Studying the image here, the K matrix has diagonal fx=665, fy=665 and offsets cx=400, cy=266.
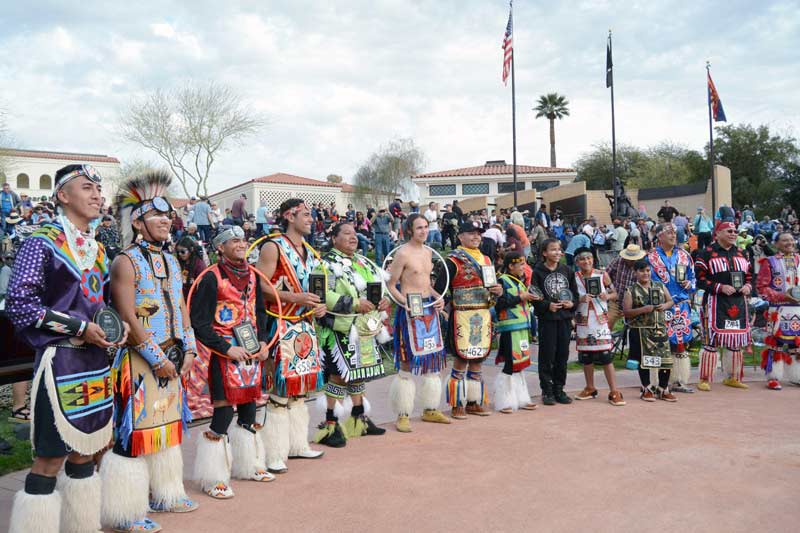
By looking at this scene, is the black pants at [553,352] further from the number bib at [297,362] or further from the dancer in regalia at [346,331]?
the number bib at [297,362]

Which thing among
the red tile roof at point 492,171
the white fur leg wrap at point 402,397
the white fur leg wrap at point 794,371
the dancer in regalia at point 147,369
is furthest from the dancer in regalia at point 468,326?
the red tile roof at point 492,171

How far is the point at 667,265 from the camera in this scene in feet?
26.6

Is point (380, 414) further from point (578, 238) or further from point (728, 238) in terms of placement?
point (578, 238)

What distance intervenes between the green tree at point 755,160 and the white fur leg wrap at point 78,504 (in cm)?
4237

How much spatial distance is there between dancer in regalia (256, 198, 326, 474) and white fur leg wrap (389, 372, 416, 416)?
114 cm

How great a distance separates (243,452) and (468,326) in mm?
2941

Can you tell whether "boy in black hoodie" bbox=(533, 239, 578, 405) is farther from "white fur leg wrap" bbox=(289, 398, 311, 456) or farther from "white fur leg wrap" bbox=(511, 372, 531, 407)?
"white fur leg wrap" bbox=(289, 398, 311, 456)

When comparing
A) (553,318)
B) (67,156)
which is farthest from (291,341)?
(67,156)

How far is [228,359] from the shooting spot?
15.2ft

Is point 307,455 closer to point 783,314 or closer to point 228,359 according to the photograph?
point 228,359

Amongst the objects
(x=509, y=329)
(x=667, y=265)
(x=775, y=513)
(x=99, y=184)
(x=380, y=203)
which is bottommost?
(x=775, y=513)

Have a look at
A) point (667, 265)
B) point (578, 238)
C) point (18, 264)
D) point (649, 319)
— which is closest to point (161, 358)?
point (18, 264)

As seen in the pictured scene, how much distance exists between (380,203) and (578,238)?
39.1m

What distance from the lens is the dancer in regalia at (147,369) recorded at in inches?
153
